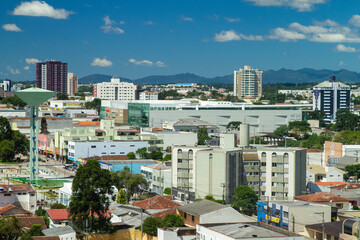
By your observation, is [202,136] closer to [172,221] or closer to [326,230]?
[172,221]

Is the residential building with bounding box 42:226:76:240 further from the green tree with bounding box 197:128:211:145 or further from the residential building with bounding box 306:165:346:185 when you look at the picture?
the green tree with bounding box 197:128:211:145

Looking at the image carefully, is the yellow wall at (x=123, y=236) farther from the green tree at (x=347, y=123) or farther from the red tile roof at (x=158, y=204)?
the green tree at (x=347, y=123)

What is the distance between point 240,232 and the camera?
52.5 feet

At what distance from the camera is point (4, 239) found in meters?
16.7

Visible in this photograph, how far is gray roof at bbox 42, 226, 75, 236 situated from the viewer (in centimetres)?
1759

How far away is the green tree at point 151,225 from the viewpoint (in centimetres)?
1853

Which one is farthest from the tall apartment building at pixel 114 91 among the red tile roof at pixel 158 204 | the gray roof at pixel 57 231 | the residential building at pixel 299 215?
the gray roof at pixel 57 231

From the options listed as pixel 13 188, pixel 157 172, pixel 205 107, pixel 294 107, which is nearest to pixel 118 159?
pixel 157 172

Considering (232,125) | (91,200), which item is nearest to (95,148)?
(232,125)

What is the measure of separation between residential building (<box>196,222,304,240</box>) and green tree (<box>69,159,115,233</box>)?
2908 millimetres

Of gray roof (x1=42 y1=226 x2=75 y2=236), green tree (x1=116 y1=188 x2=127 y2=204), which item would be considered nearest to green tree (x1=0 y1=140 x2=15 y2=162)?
green tree (x1=116 y1=188 x2=127 y2=204)

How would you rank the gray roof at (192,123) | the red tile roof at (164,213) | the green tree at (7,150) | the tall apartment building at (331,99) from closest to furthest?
1. the red tile roof at (164,213)
2. the green tree at (7,150)
3. the gray roof at (192,123)
4. the tall apartment building at (331,99)

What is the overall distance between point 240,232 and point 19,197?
9399 millimetres

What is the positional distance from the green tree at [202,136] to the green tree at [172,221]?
27137 millimetres
